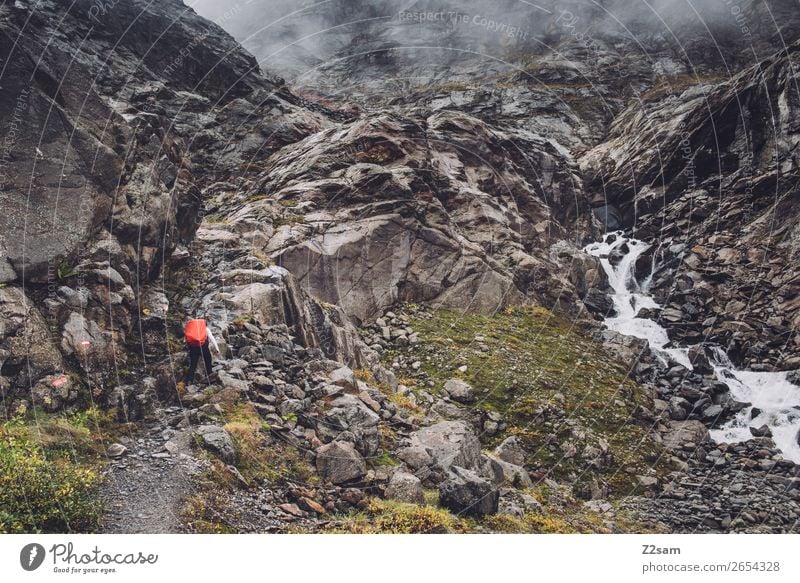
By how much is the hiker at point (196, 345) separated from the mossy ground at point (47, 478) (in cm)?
278

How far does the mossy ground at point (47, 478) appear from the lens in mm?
7336

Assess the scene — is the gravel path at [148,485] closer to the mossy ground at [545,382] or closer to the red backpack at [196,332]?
the red backpack at [196,332]

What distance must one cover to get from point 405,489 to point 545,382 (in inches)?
508

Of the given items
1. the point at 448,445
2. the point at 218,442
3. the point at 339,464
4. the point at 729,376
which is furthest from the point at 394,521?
the point at 729,376

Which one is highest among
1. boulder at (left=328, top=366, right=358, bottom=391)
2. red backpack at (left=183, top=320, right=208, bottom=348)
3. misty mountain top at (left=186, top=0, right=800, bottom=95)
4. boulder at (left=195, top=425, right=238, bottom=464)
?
misty mountain top at (left=186, top=0, right=800, bottom=95)

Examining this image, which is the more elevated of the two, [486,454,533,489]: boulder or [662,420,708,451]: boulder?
[486,454,533,489]: boulder

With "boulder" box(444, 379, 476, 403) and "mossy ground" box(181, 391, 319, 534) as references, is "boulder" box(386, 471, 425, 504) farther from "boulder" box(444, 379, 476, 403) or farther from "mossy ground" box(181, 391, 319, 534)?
"boulder" box(444, 379, 476, 403)

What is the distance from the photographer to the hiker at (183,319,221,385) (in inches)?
425

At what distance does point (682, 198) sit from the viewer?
125 feet

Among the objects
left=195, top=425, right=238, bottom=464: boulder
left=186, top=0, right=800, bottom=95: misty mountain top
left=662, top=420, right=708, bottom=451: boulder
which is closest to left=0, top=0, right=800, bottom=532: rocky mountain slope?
left=195, top=425, right=238, bottom=464: boulder

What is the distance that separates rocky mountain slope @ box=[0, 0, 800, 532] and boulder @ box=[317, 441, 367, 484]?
0.06 meters

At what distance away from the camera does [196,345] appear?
10938mm

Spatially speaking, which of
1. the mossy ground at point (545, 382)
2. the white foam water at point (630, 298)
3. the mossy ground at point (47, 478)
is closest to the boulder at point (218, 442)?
the mossy ground at point (47, 478)
